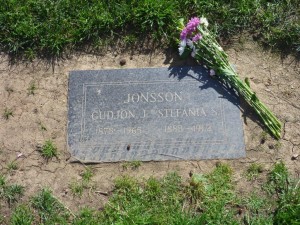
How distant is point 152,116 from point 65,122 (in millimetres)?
741

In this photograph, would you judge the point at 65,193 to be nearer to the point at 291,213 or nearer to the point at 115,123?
the point at 115,123

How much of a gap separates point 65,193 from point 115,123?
690 mm

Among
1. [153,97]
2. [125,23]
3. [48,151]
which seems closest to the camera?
[48,151]

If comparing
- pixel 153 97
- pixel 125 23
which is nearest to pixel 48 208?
pixel 153 97

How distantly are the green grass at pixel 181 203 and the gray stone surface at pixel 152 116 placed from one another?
0.69ft

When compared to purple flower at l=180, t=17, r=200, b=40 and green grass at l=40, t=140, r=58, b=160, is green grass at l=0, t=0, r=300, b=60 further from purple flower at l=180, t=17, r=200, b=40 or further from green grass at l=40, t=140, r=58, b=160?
green grass at l=40, t=140, r=58, b=160

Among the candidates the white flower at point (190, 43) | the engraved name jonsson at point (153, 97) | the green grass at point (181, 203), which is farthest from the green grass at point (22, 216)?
the white flower at point (190, 43)

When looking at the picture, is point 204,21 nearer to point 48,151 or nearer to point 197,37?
point 197,37

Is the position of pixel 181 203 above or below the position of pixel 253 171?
below

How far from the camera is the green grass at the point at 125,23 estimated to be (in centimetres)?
388

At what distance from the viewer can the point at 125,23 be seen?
3.97 meters

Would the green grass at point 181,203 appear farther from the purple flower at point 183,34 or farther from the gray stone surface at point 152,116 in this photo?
the purple flower at point 183,34

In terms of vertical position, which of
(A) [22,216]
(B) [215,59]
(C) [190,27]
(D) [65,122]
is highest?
(C) [190,27]

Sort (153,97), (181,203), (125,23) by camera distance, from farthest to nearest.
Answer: (125,23) → (153,97) → (181,203)
